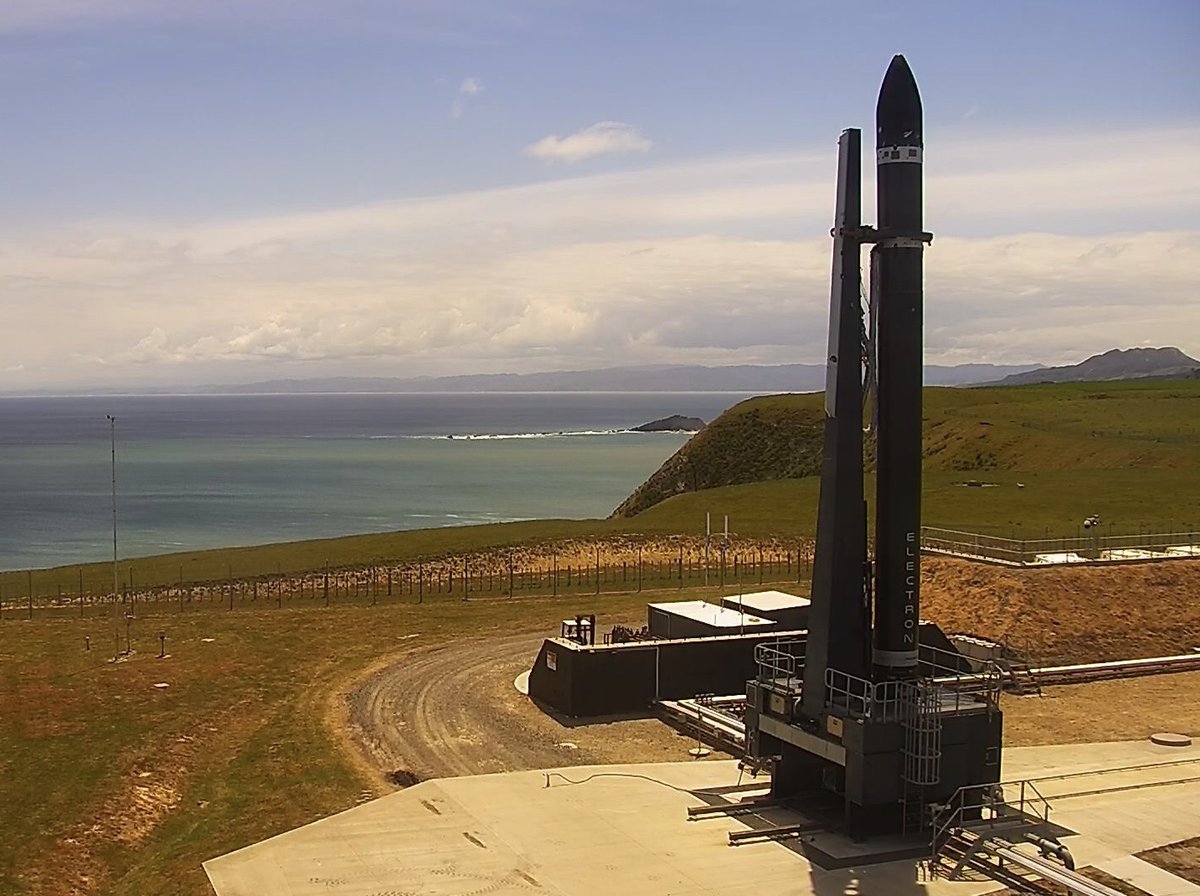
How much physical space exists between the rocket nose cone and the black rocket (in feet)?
0.06

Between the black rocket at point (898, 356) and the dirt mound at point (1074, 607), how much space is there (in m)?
18.2

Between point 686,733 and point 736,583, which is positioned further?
point 736,583

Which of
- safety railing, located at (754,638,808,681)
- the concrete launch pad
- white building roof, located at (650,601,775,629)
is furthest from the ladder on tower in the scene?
white building roof, located at (650,601,775,629)

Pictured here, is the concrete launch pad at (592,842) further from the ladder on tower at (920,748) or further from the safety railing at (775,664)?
the safety railing at (775,664)

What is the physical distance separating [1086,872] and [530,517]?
302 ft

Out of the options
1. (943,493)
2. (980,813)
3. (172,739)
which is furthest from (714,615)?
(943,493)

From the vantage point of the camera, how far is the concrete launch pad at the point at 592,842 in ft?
67.0

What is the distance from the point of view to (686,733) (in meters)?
31.2

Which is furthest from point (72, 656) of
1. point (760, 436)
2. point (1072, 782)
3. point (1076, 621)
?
point (760, 436)

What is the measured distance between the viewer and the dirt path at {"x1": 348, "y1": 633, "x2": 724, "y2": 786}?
28531mm

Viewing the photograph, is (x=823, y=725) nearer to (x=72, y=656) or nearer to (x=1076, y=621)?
(x=1076, y=621)

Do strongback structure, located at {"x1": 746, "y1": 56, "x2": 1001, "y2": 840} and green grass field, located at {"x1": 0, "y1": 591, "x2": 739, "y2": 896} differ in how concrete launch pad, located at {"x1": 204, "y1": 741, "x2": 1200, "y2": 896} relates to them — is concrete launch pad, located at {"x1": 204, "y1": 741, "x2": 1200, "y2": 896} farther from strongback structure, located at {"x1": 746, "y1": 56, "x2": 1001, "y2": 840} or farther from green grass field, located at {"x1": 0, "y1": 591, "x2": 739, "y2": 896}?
strongback structure, located at {"x1": 746, "y1": 56, "x2": 1001, "y2": 840}

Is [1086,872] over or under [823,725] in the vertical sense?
under

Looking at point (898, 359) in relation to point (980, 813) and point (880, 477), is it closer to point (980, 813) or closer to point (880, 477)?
point (880, 477)
